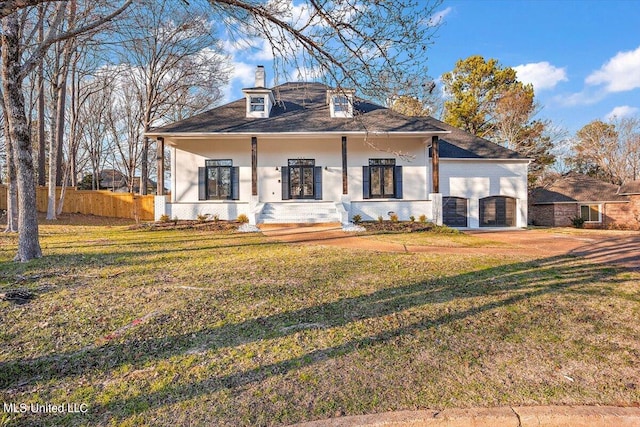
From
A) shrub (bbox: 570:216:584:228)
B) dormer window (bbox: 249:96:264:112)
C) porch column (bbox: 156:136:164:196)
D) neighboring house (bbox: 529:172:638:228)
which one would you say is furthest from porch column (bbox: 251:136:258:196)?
shrub (bbox: 570:216:584:228)

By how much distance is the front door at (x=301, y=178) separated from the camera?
50.8 ft

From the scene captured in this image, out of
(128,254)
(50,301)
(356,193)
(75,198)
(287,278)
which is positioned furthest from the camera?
(75,198)

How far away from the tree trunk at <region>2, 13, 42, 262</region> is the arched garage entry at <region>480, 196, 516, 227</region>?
55.5ft

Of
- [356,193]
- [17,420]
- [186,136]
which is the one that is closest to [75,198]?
[186,136]

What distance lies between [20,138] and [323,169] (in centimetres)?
1103

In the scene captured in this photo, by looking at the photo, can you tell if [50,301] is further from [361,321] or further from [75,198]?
[75,198]

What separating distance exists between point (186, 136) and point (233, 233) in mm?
5271

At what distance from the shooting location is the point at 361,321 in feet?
11.3

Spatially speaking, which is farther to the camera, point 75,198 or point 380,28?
point 75,198

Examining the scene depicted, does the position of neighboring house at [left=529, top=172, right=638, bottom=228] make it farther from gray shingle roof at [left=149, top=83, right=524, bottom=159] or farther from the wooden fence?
the wooden fence

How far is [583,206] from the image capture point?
22.5 metres

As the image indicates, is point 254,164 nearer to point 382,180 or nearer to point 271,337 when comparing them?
point 382,180

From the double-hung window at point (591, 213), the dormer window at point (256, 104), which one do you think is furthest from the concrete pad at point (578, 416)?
the double-hung window at point (591, 213)

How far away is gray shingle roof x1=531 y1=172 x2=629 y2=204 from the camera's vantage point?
2247cm
